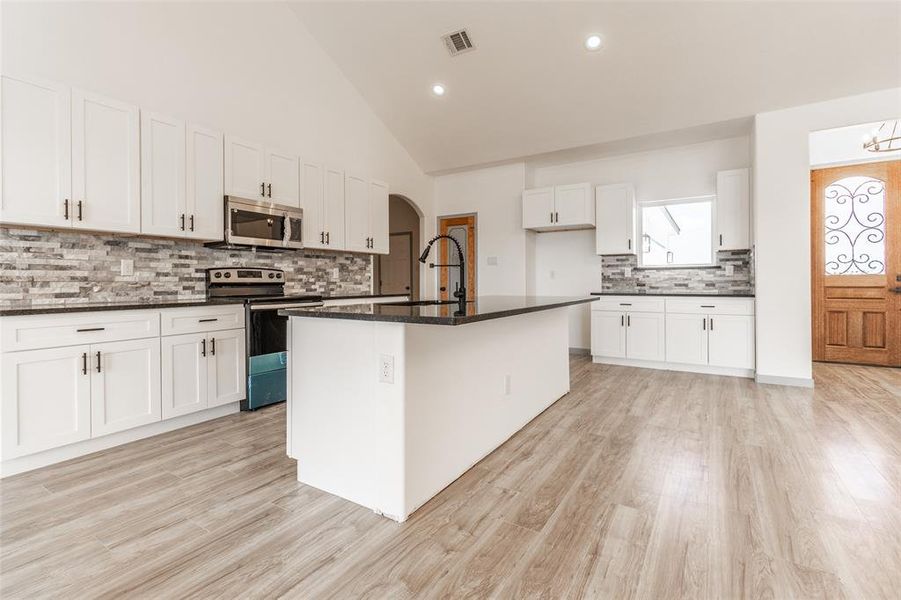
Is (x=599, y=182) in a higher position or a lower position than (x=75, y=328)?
higher

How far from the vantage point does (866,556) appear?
1.62 m

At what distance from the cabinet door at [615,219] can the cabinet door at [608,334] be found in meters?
0.88

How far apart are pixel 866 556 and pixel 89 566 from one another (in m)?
2.97

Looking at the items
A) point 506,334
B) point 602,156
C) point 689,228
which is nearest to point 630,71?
point 602,156

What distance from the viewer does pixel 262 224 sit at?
389 cm

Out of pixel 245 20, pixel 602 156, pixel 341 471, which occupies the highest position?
pixel 245 20

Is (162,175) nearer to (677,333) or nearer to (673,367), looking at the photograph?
(677,333)

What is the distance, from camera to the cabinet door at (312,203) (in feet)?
14.4

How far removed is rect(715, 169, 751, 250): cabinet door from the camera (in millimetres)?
4859

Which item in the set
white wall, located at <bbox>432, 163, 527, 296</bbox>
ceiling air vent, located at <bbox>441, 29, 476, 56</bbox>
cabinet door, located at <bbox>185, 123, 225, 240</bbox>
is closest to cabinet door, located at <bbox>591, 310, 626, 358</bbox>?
white wall, located at <bbox>432, 163, 527, 296</bbox>

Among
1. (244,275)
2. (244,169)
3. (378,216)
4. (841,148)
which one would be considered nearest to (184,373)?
(244,275)

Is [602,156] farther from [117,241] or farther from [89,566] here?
[89,566]

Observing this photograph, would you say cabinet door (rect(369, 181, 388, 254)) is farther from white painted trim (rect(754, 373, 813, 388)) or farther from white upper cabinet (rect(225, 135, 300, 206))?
white painted trim (rect(754, 373, 813, 388))

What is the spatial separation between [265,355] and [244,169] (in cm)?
168
